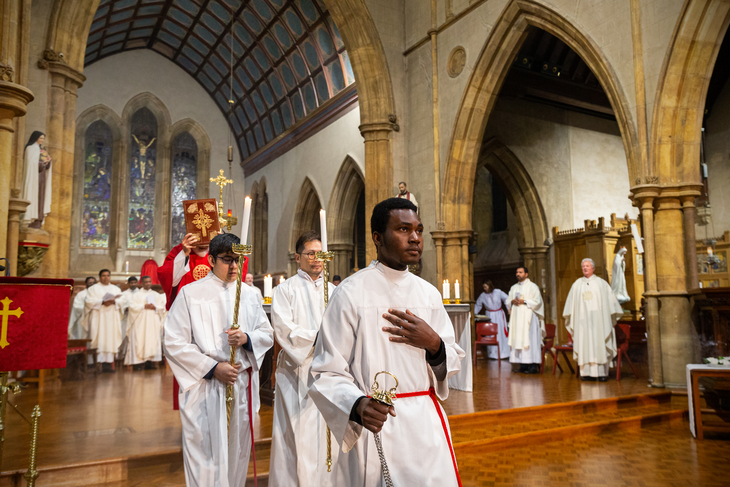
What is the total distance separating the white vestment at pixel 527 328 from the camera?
912cm

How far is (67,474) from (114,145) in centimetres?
1753

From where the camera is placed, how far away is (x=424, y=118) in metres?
11.0

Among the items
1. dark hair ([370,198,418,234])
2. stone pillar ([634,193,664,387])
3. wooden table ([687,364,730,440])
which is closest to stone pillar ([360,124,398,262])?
stone pillar ([634,193,664,387])

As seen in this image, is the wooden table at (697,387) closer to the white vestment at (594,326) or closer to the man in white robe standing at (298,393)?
the white vestment at (594,326)

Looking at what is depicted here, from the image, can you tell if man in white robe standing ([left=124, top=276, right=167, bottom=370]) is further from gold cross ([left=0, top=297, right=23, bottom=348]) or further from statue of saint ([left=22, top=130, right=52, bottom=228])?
gold cross ([left=0, top=297, right=23, bottom=348])

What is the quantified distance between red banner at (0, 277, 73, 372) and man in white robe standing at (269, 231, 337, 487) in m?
1.20

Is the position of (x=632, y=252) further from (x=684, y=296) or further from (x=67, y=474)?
(x=67, y=474)

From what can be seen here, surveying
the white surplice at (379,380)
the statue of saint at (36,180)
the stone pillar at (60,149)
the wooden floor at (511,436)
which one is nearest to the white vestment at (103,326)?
the stone pillar at (60,149)

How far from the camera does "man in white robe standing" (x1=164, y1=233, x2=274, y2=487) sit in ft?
9.59

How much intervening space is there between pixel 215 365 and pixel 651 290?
5.83 m

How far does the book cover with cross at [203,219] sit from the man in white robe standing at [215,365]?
62cm

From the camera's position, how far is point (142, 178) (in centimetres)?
1958

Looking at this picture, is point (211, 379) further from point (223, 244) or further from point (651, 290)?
point (651, 290)

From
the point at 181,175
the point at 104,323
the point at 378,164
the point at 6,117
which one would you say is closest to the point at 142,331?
the point at 104,323
